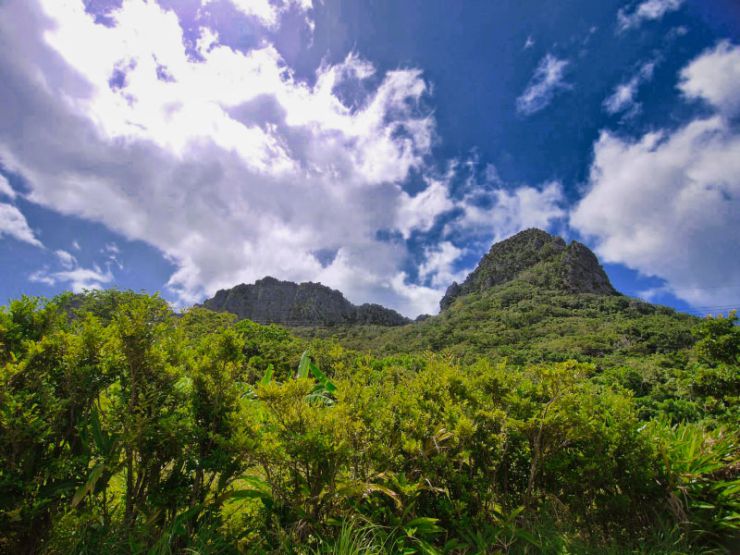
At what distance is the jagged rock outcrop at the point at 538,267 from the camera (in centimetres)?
9200

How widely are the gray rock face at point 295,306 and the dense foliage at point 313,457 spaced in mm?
112896

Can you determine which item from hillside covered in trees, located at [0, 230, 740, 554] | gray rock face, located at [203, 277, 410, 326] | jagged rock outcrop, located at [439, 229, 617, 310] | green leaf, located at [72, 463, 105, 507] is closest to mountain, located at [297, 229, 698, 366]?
jagged rock outcrop, located at [439, 229, 617, 310]

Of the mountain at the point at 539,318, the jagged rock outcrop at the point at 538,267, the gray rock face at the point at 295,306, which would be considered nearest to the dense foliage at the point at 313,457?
the mountain at the point at 539,318

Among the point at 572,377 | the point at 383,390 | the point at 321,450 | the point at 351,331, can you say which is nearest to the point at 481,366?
the point at 572,377

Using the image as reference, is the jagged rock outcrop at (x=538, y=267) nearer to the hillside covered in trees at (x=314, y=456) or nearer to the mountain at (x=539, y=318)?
the mountain at (x=539, y=318)

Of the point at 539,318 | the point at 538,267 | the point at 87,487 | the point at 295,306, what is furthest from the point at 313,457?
the point at 295,306

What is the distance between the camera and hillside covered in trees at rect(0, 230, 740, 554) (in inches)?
92.3

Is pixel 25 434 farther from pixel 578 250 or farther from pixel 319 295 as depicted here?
pixel 319 295

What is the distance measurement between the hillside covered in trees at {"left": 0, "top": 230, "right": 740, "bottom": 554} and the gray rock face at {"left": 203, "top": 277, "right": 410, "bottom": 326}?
113m

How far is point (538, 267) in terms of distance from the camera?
10050cm

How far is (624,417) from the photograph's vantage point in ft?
10.3

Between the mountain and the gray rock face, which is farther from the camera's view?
the gray rock face

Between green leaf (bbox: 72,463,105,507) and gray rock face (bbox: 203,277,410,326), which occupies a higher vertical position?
gray rock face (bbox: 203,277,410,326)

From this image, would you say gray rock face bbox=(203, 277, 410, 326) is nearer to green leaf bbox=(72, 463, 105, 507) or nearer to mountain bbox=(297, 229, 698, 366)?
mountain bbox=(297, 229, 698, 366)
